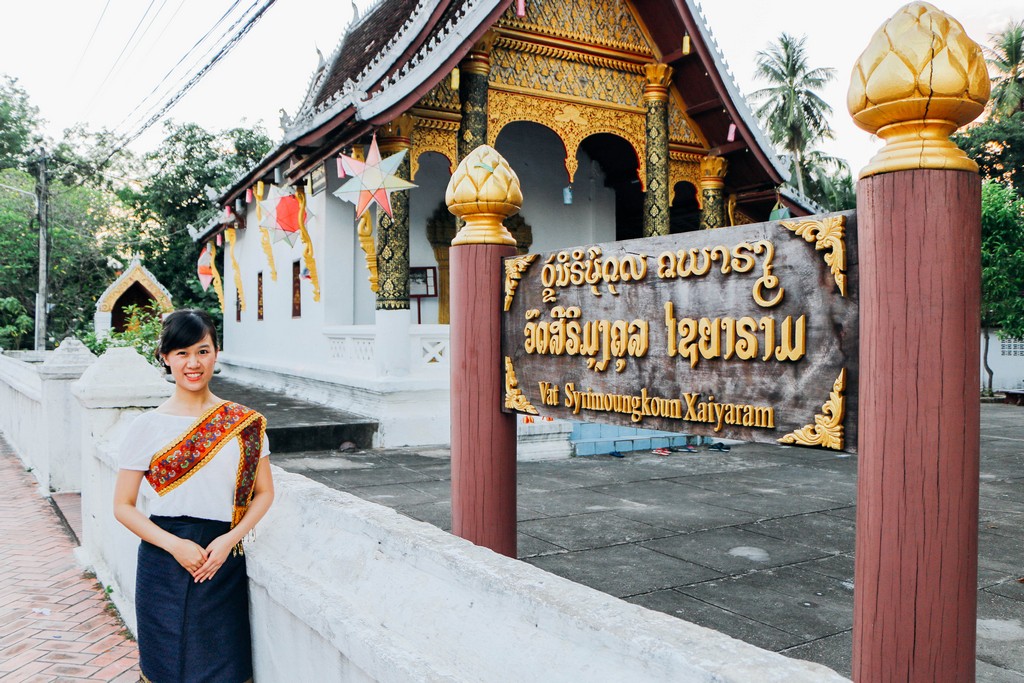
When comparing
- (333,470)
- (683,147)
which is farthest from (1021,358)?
(333,470)

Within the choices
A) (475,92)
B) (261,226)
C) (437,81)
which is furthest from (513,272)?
(261,226)

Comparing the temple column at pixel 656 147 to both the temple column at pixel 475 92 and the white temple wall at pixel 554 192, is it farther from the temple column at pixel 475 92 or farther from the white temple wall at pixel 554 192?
the temple column at pixel 475 92

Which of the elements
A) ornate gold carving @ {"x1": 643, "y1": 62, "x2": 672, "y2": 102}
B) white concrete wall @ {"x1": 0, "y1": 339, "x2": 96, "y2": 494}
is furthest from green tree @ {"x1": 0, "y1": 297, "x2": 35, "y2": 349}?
ornate gold carving @ {"x1": 643, "y1": 62, "x2": 672, "y2": 102}

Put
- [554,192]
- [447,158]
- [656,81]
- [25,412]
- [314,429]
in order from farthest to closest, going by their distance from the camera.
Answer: [554,192] → [656,81] → [447,158] → [25,412] → [314,429]

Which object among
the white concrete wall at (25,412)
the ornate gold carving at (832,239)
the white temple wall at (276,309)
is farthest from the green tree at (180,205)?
the ornate gold carving at (832,239)

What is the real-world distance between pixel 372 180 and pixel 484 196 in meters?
5.68

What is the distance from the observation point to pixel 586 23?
1018 centimetres

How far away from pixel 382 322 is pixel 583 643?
25.9 ft

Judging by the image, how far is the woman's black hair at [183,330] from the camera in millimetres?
2436

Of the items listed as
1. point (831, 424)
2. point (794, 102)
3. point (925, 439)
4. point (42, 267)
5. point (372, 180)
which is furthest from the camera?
point (794, 102)

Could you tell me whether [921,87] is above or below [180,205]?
below

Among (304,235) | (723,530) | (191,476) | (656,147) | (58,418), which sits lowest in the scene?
(723,530)

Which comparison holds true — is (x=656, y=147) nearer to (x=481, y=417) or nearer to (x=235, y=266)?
(x=481, y=417)

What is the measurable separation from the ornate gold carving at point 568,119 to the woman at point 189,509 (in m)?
7.46
